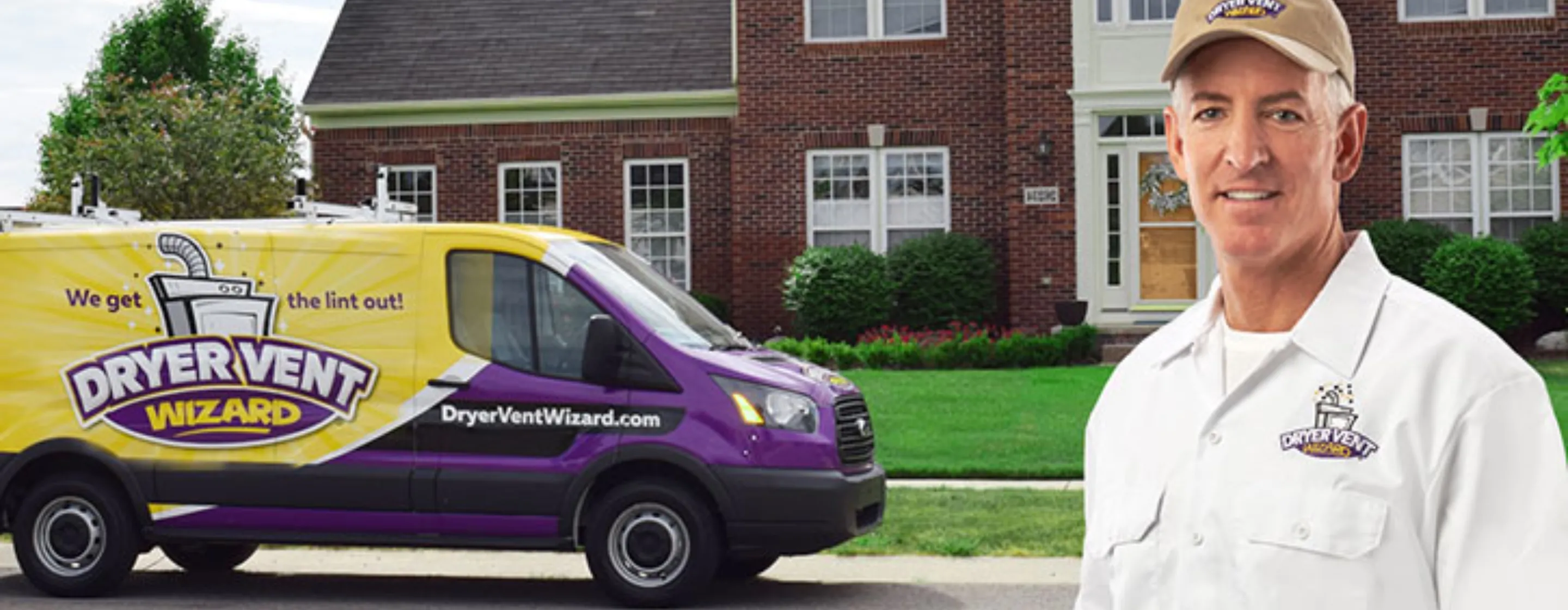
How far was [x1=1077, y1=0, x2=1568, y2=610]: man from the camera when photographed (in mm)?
1944

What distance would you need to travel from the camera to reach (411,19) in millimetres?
28125

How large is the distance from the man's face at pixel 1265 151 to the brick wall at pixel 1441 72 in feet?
73.1

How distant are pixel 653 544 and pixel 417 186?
18.3 m

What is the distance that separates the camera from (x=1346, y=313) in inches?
83.6

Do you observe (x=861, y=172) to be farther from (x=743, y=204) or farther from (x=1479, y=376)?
(x=1479, y=376)

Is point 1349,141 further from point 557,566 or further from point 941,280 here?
point 941,280

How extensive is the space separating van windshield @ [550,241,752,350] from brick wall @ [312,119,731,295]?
607 inches

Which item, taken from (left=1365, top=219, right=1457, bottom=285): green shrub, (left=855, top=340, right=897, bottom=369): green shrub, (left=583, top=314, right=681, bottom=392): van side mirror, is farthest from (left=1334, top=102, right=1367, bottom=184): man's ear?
(left=1365, top=219, right=1457, bottom=285): green shrub

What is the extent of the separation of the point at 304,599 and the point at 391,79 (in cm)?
1790

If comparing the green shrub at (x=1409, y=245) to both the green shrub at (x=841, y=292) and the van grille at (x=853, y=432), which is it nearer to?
the green shrub at (x=841, y=292)

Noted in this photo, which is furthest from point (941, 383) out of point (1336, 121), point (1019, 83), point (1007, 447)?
point (1336, 121)

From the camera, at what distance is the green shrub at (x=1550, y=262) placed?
2238 centimetres

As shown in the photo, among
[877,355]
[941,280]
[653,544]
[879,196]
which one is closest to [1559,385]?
[877,355]

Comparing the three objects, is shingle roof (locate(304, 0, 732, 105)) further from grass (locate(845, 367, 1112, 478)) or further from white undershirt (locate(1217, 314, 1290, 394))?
white undershirt (locate(1217, 314, 1290, 394))
